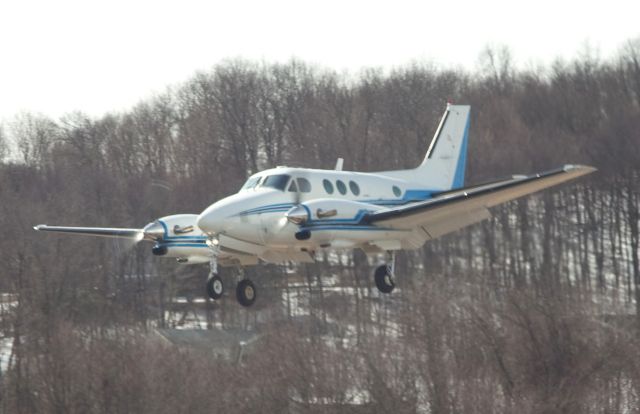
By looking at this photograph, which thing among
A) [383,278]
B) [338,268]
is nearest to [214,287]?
[383,278]

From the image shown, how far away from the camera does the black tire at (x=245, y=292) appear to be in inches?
1118

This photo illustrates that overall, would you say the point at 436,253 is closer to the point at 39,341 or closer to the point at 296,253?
the point at 39,341

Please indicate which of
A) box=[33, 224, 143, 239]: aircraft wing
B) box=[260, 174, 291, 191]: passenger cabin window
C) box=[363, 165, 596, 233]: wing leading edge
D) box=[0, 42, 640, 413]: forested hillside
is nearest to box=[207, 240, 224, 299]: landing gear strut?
box=[260, 174, 291, 191]: passenger cabin window

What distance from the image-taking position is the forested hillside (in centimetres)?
4919

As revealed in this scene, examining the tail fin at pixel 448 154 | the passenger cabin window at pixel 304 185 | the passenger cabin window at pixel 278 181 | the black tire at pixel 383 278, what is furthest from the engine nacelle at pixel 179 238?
the tail fin at pixel 448 154

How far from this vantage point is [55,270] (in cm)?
5803

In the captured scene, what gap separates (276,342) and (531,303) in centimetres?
1131

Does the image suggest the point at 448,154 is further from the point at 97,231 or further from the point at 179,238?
the point at 97,231

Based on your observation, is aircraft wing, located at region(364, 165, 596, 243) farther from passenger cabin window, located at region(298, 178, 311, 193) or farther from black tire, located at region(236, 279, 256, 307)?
black tire, located at region(236, 279, 256, 307)

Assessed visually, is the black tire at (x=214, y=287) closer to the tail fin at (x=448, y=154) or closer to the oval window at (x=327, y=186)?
the oval window at (x=327, y=186)

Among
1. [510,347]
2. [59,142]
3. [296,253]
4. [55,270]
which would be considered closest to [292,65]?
[59,142]

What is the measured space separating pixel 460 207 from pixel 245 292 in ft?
17.6

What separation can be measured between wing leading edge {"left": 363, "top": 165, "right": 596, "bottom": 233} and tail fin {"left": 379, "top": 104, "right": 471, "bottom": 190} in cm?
233

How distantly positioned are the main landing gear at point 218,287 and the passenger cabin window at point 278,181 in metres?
1.85
